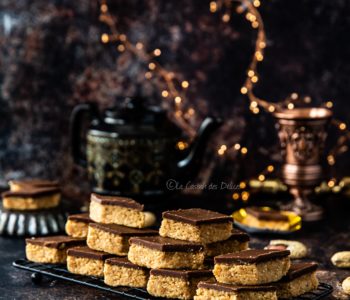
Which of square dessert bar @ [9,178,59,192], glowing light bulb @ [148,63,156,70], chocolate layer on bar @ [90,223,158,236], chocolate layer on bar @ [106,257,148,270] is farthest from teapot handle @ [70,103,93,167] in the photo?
chocolate layer on bar @ [106,257,148,270]

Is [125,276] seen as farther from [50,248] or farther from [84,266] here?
[50,248]

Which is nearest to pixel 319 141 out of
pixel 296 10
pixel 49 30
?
pixel 296 10

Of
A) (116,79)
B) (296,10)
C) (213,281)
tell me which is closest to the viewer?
(213,281)

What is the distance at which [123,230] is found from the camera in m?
1.80

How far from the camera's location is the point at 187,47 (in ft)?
8.87

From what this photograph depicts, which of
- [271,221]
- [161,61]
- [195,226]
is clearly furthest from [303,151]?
[195,226]

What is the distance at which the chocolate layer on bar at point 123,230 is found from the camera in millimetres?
1783

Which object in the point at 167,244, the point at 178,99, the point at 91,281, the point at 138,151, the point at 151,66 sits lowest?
the point at 91,281

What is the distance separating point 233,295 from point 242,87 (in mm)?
1215

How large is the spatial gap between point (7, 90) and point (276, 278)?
1581 mm

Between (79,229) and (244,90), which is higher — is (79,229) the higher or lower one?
the lower one

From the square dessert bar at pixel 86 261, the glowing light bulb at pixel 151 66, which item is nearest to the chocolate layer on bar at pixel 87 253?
the square dessert bar at pixel 86 261

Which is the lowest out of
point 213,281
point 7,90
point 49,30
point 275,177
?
point 213,281

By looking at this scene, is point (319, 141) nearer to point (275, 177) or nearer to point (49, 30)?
point (275, 177)
